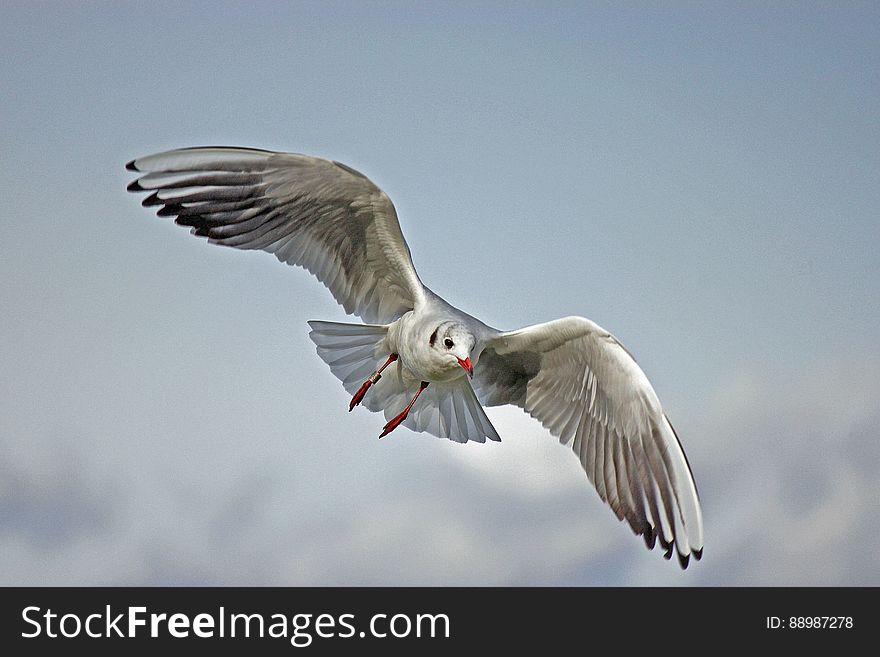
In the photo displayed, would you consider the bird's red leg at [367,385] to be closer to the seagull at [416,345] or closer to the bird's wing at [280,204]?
the seagull at [416,345]

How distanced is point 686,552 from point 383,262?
2.47 metres

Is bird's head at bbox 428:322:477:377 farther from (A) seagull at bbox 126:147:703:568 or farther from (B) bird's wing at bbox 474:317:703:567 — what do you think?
(B) bird's wing at bbox 474:317:703:567

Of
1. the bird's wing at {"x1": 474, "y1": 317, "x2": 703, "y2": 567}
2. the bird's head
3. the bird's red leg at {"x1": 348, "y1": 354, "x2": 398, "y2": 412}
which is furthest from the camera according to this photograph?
the bird's red leg at {"x1": 348, "y1": 354, "x2": 398, "y2": 412}

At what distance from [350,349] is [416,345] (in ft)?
2.64

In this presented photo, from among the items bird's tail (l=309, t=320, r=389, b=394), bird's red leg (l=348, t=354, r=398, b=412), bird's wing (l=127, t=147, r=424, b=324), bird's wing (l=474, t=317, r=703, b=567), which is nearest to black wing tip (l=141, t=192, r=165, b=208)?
bird's wing (l=127, t=147, r=424, b=324)

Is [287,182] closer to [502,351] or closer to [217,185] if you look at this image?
[217,185]

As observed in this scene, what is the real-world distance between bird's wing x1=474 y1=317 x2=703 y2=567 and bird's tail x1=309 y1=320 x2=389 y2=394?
25.8 inches

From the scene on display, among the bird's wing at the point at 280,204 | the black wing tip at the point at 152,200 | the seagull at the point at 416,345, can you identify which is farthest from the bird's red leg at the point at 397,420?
the black wing tip at the point at 152,200

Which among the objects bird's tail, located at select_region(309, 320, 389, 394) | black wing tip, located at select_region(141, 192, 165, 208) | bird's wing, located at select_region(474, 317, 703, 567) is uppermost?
black wing tip, located at select_region(141, 192, 165, 208)

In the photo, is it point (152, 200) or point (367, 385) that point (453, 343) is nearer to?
point (367, 385)

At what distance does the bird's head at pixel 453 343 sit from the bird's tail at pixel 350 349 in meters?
0.73

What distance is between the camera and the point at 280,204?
701 cm

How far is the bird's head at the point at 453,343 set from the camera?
22.4ft

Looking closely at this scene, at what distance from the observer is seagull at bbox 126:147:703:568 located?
271 inches
